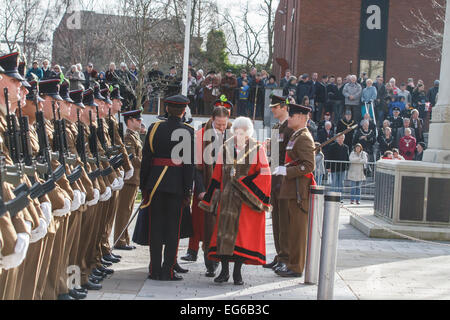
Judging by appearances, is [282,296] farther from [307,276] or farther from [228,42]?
[228,42]

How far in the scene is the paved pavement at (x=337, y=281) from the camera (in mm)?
7301

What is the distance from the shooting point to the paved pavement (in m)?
7.30

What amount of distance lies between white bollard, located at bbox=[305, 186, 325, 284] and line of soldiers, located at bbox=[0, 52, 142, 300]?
247 centimetres

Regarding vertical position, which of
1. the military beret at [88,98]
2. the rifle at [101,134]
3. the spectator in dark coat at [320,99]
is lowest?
the rifle at [101,134]

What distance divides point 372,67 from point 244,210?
27055 millimetres

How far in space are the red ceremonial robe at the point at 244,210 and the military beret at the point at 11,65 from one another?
3092 millimetres

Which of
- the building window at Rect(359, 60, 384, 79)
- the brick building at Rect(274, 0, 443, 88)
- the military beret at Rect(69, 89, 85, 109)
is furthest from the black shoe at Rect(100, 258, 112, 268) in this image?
the building window at Rect(359, 60, 384, 79)

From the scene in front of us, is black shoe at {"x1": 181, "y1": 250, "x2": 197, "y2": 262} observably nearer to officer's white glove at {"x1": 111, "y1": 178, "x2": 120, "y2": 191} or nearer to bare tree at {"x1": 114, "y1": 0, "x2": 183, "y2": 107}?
officer's white glove at {"x1": 111, "y1": 178, "x2": 120, "y2": 191}

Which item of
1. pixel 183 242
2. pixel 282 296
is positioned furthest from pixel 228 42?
pixel 282 296

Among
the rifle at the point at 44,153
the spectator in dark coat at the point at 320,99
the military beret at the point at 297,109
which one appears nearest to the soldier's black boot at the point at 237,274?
the military beret at the point at 297,109

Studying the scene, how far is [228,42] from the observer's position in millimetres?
57938

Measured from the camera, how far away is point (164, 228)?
793cm

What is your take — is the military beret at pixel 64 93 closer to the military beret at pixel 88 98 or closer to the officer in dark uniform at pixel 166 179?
the military beret at pixel 88 98

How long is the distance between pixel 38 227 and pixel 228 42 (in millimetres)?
53912
